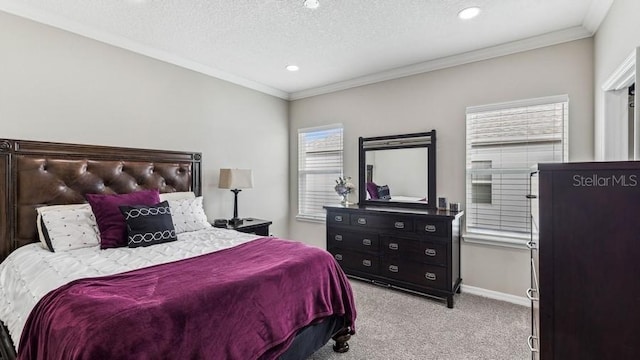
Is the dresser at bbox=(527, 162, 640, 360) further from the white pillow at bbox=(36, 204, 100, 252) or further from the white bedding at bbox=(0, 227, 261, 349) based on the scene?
the white pillow at bbox=(36, 204, 100, 252)

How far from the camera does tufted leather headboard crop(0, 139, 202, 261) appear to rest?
2303 millimetres

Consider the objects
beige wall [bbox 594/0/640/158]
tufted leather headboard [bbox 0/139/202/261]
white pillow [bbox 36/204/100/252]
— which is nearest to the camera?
beige wall [bbox 594/0/640/158]

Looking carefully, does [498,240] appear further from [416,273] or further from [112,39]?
[112,39]

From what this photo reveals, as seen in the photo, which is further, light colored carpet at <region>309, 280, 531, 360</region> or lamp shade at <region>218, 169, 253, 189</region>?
lamp shade at <region>218, 169, 253, 189</region>

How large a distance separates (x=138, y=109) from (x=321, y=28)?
2104 millimetres

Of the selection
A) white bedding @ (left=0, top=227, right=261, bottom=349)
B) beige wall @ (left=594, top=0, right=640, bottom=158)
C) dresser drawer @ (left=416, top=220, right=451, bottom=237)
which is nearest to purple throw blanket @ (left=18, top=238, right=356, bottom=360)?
white bedding @ (left=0, top=227, right=261, bottom=349)

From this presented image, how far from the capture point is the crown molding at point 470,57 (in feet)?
9.21

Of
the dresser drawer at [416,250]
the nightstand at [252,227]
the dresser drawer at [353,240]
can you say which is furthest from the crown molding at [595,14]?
the nightstand at [252,227]

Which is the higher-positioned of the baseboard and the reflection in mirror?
the reflection in mirror

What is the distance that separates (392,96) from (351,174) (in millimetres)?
1218

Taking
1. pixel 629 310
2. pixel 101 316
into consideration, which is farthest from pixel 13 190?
pixel 629 310

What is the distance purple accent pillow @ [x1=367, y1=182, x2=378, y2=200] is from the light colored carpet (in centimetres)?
126

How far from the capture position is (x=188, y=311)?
1323 mm

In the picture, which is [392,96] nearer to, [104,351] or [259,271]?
[259,271]
